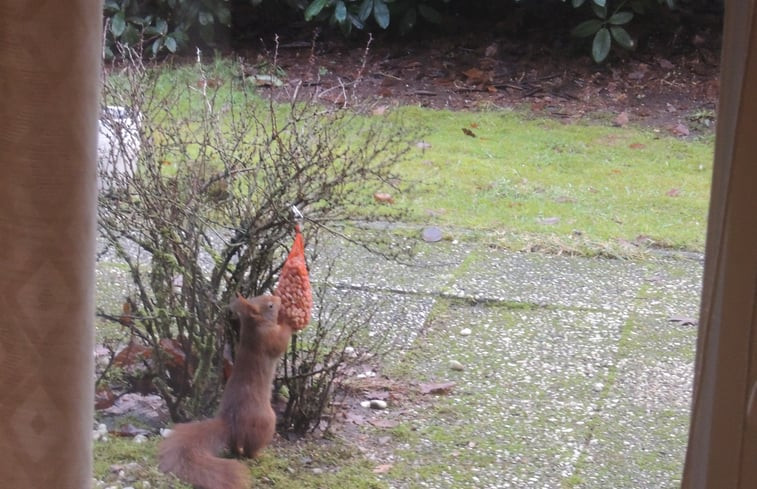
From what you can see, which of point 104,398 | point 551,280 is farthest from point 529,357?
point 104,398

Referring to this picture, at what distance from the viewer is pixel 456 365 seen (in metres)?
1.58

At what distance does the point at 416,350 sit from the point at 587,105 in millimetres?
818

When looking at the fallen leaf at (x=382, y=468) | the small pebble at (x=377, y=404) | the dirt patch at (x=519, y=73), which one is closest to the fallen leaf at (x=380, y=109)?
the dirt patch at (x=519, y=73)

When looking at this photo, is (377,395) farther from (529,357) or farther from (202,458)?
(202,458)

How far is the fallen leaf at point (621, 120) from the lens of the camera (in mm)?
2137

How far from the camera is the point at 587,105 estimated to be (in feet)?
7.06

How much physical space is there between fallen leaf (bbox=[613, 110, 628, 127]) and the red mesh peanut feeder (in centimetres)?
112

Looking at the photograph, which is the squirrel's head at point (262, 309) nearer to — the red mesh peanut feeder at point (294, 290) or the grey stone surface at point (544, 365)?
the red mesh peanut feeder at point (294, 290)

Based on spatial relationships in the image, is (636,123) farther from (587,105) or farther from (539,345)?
(539,345)

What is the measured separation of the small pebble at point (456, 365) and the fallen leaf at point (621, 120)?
2.66 feet

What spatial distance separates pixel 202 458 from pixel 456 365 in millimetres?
522

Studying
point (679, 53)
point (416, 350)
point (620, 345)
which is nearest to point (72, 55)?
point (416, 350)

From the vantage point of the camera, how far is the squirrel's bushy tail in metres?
1.19

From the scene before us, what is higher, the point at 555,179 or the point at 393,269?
the point at 555,179
